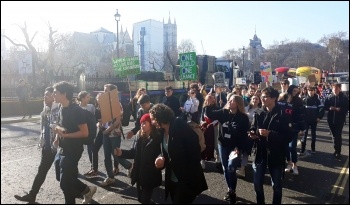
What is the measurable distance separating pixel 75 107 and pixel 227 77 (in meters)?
19.8

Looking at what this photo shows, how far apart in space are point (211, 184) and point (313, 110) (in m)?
4.00

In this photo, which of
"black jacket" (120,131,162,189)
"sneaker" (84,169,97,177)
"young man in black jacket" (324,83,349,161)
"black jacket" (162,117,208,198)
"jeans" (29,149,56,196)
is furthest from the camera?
"young man in black jacket" (324,83,349,161)

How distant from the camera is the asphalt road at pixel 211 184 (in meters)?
4.13

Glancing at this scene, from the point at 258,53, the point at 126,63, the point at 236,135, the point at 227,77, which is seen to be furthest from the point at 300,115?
the point at 258,53

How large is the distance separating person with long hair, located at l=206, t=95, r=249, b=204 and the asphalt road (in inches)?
13.9

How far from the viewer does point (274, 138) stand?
3.93m

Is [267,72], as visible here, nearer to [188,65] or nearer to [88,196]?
[188,65]

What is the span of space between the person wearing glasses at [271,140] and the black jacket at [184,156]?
942 mm

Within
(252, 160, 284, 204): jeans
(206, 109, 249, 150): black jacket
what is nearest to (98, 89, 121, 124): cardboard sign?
(206, 109, 249, 150): black jacket

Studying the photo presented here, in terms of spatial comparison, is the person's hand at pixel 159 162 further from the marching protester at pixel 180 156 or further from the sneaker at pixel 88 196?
the sneaker at pixel 88 196

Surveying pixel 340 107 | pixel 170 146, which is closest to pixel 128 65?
pixel 340 107

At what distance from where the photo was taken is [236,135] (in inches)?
189

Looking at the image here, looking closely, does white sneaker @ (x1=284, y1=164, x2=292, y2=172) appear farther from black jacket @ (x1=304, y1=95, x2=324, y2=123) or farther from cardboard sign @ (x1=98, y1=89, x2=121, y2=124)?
cardboard sign @ (x1=98, y1=89, x2=121, y2=124)

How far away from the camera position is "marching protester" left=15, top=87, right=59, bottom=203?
4438 millimetres
